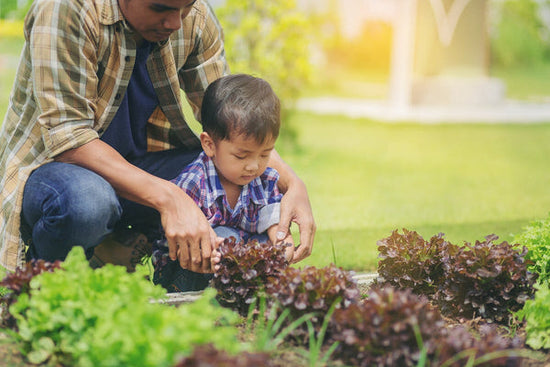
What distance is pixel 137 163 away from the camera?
139 inches

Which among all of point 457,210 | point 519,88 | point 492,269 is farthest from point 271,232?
point 519,88

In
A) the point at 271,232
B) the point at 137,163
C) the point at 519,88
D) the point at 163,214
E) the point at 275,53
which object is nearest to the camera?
the point at 163,214

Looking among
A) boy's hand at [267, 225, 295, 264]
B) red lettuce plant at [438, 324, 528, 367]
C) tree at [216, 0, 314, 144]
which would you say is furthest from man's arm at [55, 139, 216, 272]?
tree at [216, 0, 314, 144]

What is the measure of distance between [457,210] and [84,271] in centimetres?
449

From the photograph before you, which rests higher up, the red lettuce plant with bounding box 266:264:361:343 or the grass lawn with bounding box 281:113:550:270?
the red lettuce plant with bounding box 266:264:361:343

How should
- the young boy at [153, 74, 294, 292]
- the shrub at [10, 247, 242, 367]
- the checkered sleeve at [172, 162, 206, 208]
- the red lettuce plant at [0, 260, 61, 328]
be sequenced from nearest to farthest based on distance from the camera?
the shrub at [10, 247, 242, 367] → the red lettuce plant at [0, 260, 61, 328] → the young boy at [153, 74, 294, 292] → the checkered sleeve at [172, 162, 206, 208]

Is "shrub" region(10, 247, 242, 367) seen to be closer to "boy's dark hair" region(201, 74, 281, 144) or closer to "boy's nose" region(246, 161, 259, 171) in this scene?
"boy's nose" region(246, 161, 259, 171)

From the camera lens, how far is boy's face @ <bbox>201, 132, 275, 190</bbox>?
3088mm

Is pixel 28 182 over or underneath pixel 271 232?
over

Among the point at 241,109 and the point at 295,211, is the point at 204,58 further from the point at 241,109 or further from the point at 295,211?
the point at 295,211

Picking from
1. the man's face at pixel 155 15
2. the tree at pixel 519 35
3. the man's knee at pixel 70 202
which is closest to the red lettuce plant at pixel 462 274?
the man's knee at pixel 70 202

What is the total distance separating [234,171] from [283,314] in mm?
971

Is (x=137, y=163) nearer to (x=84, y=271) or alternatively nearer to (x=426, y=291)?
(x=84, y=271)

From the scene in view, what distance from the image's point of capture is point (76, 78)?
9.37 feet
